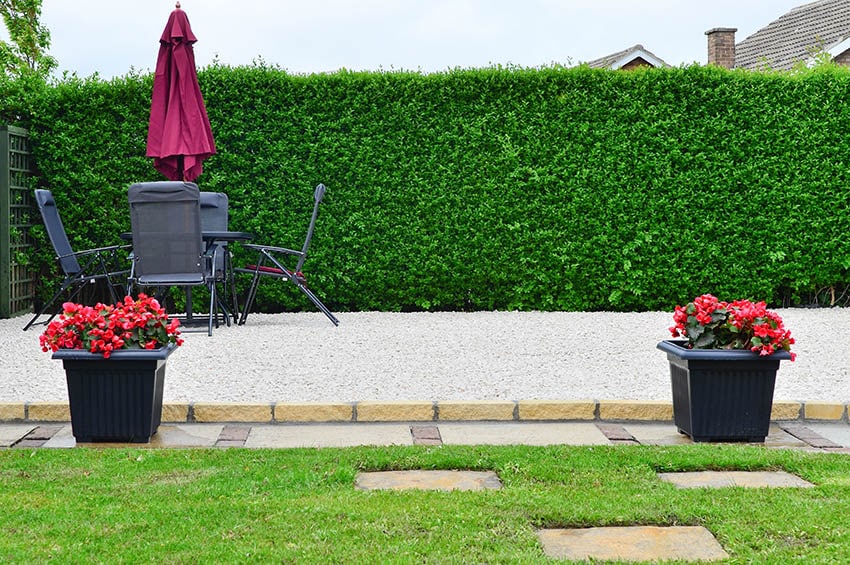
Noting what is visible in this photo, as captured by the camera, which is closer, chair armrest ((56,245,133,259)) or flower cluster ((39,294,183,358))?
flower cluster ((39,294,183,358))

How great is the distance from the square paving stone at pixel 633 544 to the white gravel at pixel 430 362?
2327mm

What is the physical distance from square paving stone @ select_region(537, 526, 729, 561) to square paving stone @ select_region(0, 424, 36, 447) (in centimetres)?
277

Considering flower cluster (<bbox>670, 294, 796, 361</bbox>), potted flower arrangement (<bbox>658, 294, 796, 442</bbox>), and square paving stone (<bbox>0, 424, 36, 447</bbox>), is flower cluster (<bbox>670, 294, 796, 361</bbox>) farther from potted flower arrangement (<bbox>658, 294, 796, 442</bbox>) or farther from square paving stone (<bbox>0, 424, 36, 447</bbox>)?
square paving stone (<bbox>0, 424, 36, 447</bbox>)

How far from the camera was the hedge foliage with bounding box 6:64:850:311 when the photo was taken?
9617 millimetres

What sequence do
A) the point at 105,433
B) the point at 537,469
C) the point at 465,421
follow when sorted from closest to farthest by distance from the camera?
the point at 537,469 < the point at 105,433 < the point at 465,421

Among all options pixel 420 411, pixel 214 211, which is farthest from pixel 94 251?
pixel 420 411

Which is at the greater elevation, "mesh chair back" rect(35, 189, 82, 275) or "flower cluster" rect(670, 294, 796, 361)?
"mesh chair back" rect(35, 189, 82, 275)

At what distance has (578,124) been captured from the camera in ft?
32.2

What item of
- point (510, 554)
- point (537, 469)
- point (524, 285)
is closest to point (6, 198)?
point (524, 285)

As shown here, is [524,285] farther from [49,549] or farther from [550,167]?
[49,549]

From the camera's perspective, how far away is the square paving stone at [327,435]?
4566mm

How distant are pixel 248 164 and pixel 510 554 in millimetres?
7377

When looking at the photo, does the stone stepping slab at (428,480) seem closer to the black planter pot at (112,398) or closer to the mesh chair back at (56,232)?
the black planter pot at (112,398)

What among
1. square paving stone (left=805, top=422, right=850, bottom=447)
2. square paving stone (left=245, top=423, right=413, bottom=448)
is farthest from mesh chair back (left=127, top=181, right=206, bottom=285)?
square paving stone (left=805, top=422, right=850, bottom=447)
